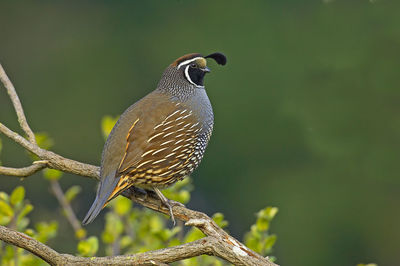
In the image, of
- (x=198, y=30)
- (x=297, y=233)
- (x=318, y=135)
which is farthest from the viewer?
(x=198, y=30)

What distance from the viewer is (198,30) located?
1450 centimetres

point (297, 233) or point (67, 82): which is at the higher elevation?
point (67, 82)

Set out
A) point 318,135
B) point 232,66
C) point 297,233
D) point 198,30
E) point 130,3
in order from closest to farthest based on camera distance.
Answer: point 318,135, point 297,233, point 232,66, point 198,30, point 130,3

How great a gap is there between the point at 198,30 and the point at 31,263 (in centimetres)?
1142

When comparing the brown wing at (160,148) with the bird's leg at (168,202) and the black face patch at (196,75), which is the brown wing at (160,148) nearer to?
the bird's leg at (168,202)

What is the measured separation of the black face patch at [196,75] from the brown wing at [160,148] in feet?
1.04

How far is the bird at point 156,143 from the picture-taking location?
139 inches

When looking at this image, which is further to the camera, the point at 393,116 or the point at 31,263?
the point at 393,116

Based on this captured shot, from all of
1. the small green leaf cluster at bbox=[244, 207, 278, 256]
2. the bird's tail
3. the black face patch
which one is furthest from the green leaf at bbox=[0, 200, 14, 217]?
the black face patch

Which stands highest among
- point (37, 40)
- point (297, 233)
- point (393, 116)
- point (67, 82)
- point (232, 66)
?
point (37, 40)

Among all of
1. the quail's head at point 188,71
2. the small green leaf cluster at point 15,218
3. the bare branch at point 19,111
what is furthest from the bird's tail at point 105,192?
the quail's head at point 188,71

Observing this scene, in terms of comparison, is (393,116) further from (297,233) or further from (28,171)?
(28,171)

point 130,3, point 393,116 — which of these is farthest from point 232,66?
point 130,3

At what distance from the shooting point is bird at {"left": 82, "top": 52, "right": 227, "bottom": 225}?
3523 millimetres
